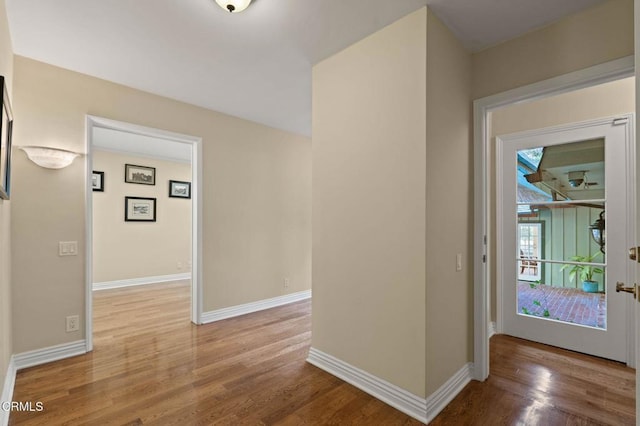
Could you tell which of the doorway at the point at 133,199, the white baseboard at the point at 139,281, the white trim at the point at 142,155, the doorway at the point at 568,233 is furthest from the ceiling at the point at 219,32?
the white baseboard at the point at 139,281

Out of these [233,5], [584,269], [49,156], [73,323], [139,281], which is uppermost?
[233,5]

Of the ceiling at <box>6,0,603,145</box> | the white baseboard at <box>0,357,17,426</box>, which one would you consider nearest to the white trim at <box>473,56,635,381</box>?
the ceiling at <box>6,0,603,145</box>

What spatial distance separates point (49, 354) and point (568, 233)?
477 cm

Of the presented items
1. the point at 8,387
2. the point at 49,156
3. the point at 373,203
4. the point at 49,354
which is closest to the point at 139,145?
the point at 49,156

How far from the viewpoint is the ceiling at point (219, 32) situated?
194 centimetres

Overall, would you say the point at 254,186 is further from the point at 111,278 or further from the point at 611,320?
the point at 611,320

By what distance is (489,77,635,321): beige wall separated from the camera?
2625 millimetres

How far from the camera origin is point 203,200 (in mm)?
3623

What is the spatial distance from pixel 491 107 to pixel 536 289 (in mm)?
1906

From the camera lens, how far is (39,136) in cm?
258

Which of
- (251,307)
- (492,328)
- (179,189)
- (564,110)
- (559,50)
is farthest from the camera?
(179,189)

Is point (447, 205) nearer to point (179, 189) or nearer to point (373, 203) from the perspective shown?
point (373, 203)

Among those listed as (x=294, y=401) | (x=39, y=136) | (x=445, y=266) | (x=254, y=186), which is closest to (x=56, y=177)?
(x=39, y=136)

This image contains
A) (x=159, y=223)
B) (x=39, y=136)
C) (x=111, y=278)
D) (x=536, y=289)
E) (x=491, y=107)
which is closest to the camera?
(x=491, y=107)
